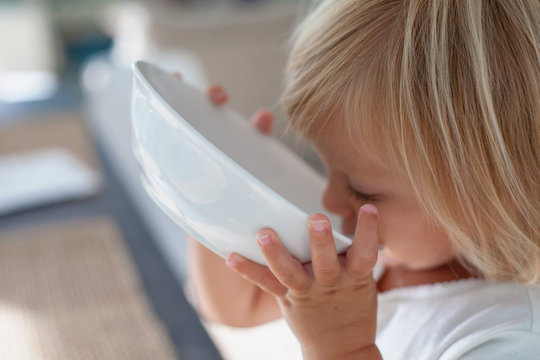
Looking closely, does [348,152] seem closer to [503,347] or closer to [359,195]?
[359,195]

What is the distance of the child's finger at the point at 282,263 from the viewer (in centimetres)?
47

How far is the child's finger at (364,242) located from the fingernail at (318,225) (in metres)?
0.06

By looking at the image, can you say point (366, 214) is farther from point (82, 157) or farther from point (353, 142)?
point (82, 157)

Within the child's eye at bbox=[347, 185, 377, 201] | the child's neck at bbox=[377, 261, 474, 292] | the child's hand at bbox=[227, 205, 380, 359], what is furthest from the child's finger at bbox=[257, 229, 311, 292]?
the child's neck at bbox=[377, 261, 474, 292]

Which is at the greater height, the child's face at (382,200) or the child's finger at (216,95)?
the child's finger at (216,95)

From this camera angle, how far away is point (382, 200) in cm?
60

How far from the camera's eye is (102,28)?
5.46m

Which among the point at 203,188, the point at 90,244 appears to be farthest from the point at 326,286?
the point at 90,244

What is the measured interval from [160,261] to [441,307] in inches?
18.0

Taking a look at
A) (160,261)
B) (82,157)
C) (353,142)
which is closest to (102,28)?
(82,157)

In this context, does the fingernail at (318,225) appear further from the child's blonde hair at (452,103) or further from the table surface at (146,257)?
the table surface at (146,257)

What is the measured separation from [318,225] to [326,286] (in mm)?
94

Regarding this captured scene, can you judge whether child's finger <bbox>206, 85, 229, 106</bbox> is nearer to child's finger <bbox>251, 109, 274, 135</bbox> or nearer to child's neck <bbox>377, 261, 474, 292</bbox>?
child's finger <bbox>251, 109, 274, 135</bbox>

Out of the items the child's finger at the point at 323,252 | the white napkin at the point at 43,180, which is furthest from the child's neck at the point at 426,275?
the white napkin at the point at 43,180
